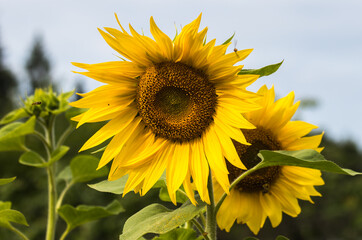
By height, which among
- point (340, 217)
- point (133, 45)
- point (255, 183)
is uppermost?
point (133, 45)

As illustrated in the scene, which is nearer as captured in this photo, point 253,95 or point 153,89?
point 253,95

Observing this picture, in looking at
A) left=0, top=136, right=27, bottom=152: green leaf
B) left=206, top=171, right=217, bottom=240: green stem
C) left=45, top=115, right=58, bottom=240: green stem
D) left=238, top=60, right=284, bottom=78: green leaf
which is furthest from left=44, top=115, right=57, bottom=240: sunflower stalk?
left=238, top=60, right=284, bottom=78: green leaf

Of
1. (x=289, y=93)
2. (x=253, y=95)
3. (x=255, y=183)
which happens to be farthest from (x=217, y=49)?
(x=255, y=183)

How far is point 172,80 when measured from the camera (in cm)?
114

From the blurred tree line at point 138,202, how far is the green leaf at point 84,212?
31 centimetres

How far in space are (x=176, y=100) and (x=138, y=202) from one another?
217 inches

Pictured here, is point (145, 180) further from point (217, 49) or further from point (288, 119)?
point (288, 119)

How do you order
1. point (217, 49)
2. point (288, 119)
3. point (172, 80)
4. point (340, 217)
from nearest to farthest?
point (217, 49)
point (172, 80)
point (288, 119)
point (340, 217)

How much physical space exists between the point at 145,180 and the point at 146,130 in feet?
0.51

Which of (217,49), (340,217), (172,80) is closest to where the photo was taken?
(217,49)

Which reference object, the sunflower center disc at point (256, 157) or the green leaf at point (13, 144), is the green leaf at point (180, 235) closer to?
the sunflower center disc at point (256, 157)

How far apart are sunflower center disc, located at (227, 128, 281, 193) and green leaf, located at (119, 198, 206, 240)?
0.33 metres

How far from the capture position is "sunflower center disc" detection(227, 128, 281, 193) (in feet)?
4.38

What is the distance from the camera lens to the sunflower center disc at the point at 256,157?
1336 millimetres
